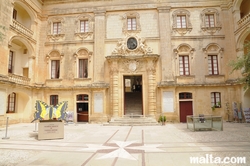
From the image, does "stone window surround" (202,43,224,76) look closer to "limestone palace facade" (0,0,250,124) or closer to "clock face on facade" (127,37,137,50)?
"limestone palace facade" (0,0,250,124)

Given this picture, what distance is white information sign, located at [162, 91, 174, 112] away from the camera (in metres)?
17.9

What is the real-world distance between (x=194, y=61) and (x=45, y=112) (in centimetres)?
1494

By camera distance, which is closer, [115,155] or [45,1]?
[115,155]

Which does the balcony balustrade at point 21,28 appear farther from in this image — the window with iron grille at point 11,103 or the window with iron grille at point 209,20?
the window with iron grille at point 209,20

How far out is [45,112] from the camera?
9781 mm

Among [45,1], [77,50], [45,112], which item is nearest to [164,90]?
[77,50]

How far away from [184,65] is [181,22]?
15.5ft

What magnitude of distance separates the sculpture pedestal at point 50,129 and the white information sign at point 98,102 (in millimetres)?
8677

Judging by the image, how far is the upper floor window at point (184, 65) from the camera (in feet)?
61.7

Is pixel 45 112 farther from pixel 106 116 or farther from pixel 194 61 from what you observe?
pixel 194 61

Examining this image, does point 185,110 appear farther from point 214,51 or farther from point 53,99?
point 53,99

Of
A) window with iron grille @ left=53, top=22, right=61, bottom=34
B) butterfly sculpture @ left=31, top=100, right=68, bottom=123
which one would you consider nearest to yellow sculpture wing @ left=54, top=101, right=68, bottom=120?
butterfly sculpture @ left=31, top=100, right=68, bottom=123

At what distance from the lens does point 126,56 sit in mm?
18453

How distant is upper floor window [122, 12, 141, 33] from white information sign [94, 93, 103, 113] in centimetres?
742
